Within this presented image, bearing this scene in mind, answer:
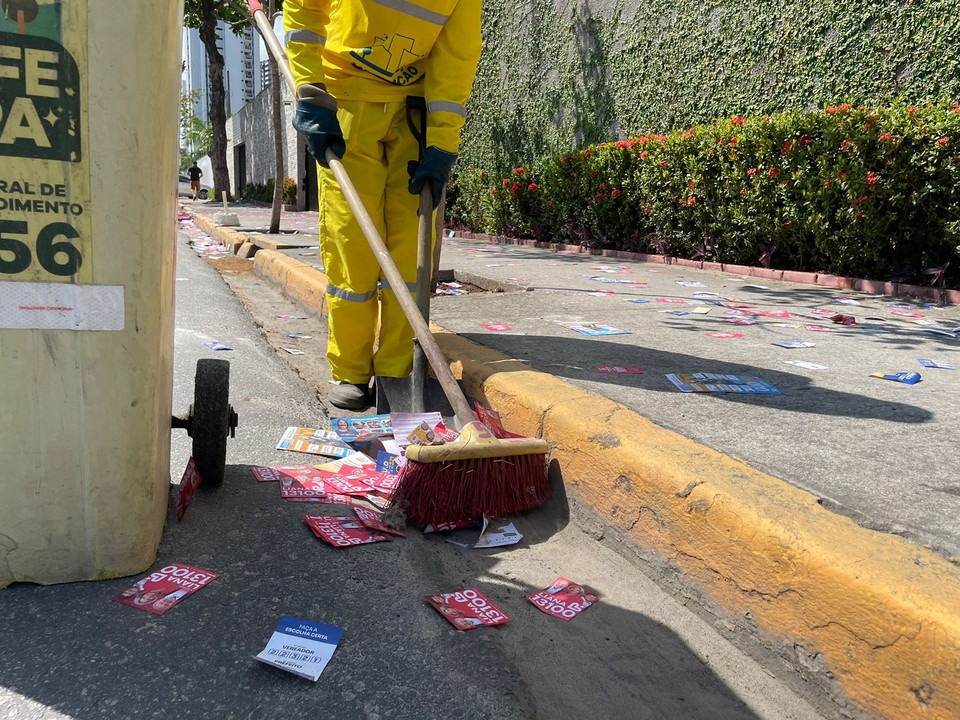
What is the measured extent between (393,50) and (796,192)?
16.9 ft

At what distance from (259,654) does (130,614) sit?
339 millimetres

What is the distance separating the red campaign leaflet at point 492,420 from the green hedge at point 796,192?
187 inches

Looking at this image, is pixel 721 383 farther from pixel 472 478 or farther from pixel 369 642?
pixel 369 642

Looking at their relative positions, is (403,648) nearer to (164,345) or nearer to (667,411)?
(164,345)

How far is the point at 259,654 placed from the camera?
1575mm

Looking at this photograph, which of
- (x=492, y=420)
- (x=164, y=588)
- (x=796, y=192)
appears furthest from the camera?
(x=796, y=192)

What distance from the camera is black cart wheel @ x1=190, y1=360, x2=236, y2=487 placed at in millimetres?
2283

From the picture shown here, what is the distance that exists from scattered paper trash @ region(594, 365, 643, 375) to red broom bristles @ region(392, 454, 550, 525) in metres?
1.00

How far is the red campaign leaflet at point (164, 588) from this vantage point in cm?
173

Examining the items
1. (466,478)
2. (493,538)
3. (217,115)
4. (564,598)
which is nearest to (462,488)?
(466,478)

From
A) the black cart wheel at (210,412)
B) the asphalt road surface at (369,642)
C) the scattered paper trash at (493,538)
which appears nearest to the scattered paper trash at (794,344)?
the asphalt road surface at (369,642)

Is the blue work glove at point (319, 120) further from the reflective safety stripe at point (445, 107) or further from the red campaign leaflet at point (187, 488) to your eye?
the red campaign leaflet at point (187, 488)

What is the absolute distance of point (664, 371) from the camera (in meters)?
3.36

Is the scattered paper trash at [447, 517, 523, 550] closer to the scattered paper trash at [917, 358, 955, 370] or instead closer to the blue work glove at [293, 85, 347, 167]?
the blue work glove at [293, 85, 347, 167]
